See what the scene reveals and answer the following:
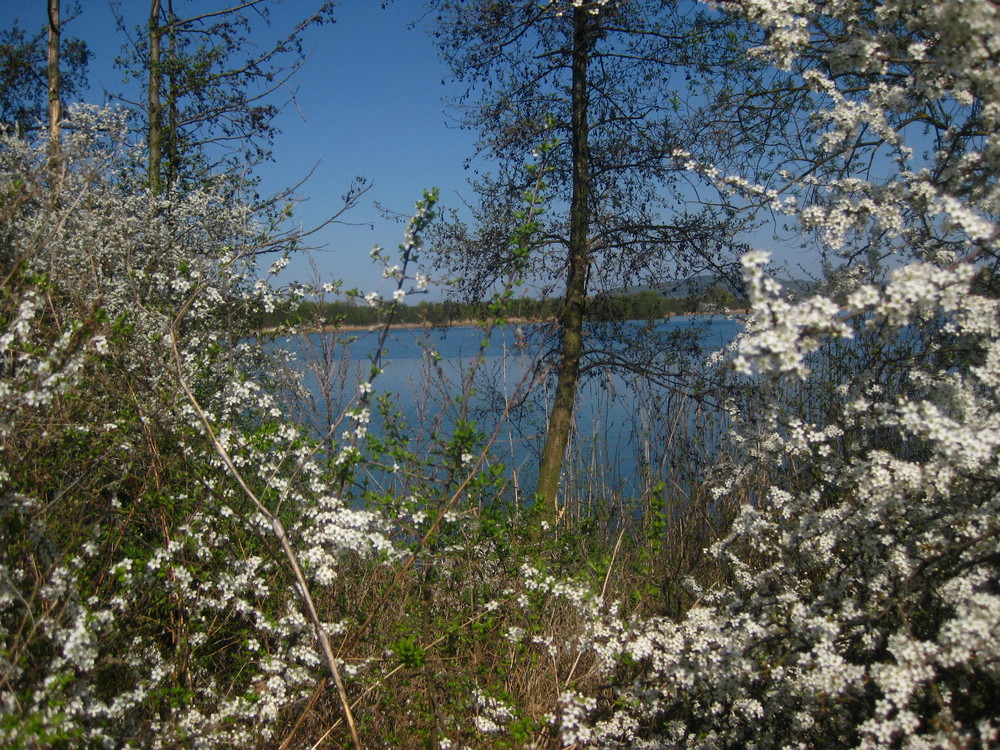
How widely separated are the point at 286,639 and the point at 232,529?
0.49m

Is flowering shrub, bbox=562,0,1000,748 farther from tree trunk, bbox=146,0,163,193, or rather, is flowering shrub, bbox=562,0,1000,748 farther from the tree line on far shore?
tree trunk, bbox=146,0,163,193

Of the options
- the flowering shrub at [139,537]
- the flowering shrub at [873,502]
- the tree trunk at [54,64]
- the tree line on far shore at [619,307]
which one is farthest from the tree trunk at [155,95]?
the flowering shrub at [873,502]

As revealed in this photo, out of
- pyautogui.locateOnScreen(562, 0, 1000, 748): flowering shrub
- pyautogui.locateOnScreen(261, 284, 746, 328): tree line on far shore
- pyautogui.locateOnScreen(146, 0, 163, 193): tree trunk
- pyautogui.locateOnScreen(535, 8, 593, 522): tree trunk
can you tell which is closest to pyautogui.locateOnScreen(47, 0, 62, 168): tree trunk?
pyautogui.locateOnScreen(146, 0, 163, 193): tree trunk

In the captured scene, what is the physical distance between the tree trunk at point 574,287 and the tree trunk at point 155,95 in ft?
10.8

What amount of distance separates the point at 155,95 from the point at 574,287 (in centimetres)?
382

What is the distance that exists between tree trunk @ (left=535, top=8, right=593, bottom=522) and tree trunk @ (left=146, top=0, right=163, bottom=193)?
130 inches

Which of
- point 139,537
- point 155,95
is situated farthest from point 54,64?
point 139,537

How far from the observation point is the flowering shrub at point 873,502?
6.52 feet

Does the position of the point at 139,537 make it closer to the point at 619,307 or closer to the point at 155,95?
the point at 619,307

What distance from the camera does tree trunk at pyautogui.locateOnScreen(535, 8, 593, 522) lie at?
543cm

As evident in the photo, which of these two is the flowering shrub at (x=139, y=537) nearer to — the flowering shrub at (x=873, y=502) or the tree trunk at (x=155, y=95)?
the flowering shrub at (x=873, y=502)

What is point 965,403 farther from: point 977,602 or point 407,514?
point 407,514

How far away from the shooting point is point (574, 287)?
562cm

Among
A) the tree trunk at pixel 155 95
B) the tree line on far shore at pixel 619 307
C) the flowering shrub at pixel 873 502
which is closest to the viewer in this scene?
the flowering shrub at pixel 873 502
